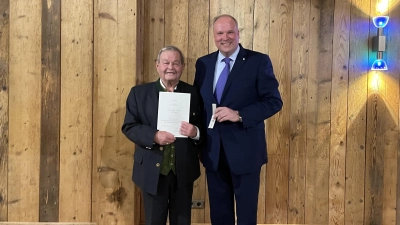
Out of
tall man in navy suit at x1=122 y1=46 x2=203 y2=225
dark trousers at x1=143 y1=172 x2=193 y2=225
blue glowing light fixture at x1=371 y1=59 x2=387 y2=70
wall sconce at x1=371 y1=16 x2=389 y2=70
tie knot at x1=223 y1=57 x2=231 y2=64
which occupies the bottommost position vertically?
dark trousers at x1=143 y1=172 x2=193 y2=225

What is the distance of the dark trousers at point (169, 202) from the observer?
6.40 feet

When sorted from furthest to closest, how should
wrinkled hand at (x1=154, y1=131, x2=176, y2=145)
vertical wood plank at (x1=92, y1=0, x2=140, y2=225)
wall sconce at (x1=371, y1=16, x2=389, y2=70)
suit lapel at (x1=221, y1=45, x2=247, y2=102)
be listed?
wall sconce at (x1=371, y1=16, x2=389, y2=70), vertical wood plank at (x1=92, y1=0, x2=140, y2=225), suit lapel at (x1=221, y1=45, x2=247, y2=102), wrinkled hand at (x1=154, y1=131, x2=176, y2=145)

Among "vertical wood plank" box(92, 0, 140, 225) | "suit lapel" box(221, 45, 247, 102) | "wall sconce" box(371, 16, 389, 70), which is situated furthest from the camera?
"wall sconce" box(371, 16, 389, 70)

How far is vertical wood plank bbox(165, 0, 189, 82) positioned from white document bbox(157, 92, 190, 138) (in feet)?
2.75

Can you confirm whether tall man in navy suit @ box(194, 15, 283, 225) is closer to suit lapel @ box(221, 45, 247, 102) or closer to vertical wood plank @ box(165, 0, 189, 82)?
suit lapel @ box(221, 45, 247, 102)

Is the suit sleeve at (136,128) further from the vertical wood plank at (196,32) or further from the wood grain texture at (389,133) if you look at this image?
the wood grain texture at (389,133)

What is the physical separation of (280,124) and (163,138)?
45.0 inches

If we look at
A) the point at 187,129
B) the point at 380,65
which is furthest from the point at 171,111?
the point at 380,65

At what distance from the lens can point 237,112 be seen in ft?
6.42

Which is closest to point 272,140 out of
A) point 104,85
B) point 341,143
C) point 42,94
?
point 341,143

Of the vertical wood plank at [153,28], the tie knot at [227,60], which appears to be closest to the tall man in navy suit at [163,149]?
the tie knot at [227,60]

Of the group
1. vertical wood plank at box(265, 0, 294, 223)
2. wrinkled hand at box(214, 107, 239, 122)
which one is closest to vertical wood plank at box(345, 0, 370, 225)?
vertical wood plank at box(265, 0, 294, 223)

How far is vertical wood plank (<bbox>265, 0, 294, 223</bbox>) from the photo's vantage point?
8.86 ft

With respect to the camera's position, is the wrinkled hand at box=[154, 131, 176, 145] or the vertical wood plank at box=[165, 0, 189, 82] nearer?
the wrinkled hand at box=[154, 131, 176, 145]
